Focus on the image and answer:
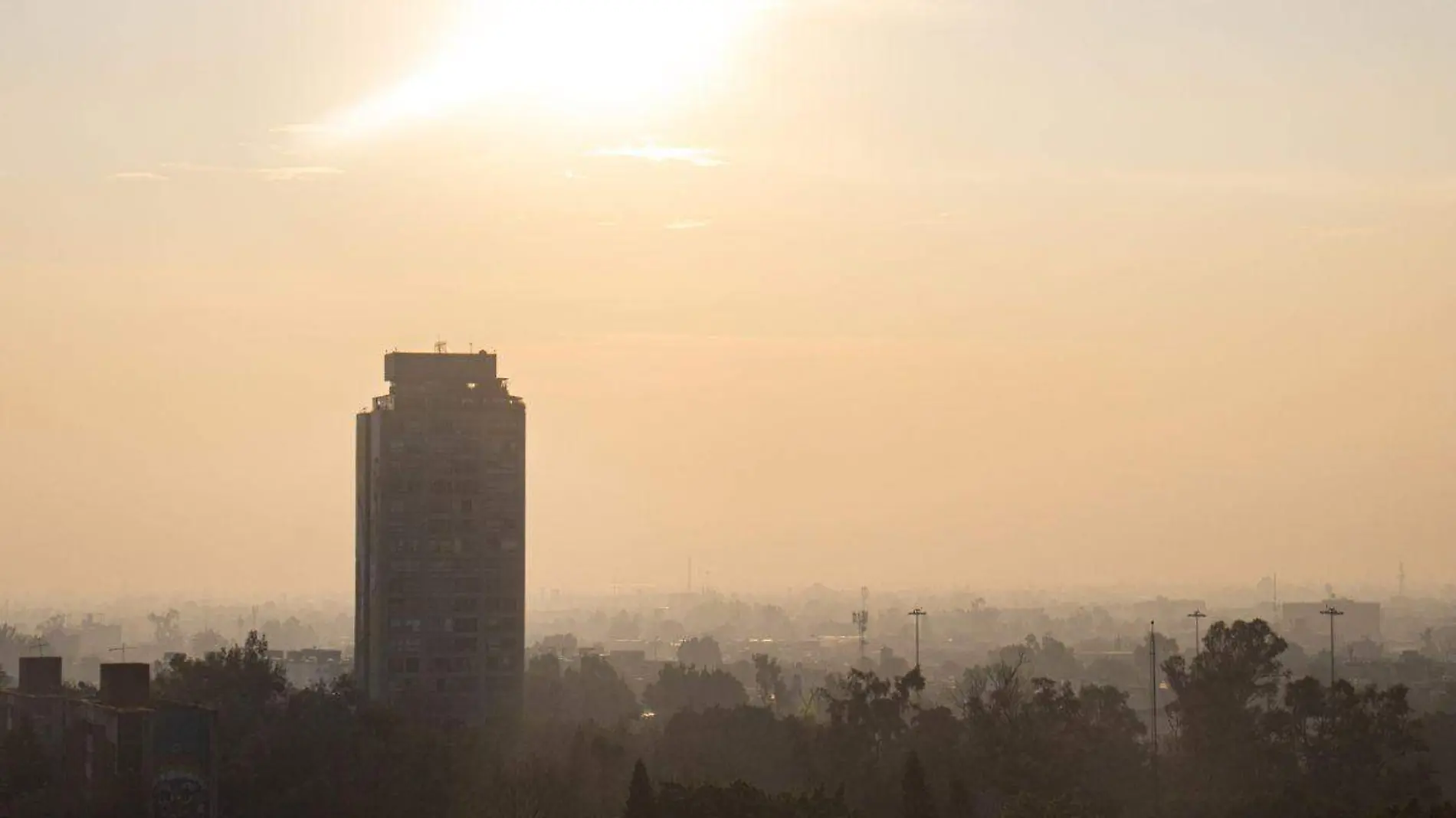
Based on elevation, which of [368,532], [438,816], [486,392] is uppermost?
[486,392]

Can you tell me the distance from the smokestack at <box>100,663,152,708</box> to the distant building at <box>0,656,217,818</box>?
25mm

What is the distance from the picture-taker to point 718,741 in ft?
298

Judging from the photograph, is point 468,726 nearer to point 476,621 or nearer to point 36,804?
point 476,621

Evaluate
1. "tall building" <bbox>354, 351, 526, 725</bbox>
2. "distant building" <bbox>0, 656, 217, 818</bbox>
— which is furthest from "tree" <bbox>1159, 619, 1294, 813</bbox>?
"tall building" <bbox>354, 351, 526, 725</bbox>

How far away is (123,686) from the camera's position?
7331 centimetres

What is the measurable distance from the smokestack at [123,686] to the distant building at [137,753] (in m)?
0.02

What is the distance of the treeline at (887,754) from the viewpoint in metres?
73.6

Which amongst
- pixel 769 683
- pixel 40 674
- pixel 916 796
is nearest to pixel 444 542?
pixel 40 674

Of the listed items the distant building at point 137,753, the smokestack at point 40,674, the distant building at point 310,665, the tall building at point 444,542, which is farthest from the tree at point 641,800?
the distant building at point 310,665

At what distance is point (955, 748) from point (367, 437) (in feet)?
139

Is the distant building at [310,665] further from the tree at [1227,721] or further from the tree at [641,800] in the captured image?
the tree at [641,800]

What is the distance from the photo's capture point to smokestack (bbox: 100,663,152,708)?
7300cm

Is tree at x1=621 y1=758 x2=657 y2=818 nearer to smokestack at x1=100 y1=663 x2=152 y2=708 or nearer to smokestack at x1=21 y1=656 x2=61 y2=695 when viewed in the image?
smokestack at x1=100 y1=663 x2=152 y2=708

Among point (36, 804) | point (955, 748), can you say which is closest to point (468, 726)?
point (955, 748)
